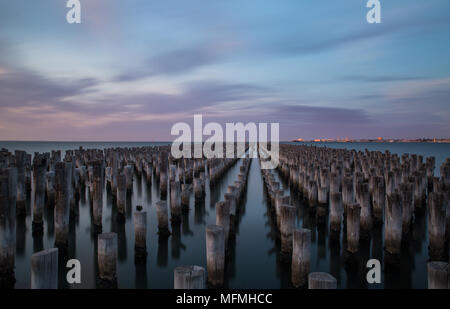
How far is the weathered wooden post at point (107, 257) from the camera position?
4398 mm

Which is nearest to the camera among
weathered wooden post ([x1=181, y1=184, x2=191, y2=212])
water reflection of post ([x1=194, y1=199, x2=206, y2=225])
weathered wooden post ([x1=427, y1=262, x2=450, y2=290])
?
weathered wooden post ([x1=427, y1=262, x2=450, y2=290])

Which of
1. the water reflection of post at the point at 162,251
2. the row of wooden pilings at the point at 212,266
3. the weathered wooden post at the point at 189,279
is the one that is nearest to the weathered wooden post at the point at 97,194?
the water reflection of post at the point at 162,251

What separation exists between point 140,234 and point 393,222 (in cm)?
518

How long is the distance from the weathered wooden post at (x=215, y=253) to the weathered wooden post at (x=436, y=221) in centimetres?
429

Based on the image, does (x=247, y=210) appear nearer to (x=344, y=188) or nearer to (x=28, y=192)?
(x=344, y=188)

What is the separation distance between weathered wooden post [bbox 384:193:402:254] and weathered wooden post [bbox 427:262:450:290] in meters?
2.58

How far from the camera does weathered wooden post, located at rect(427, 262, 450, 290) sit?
117 inches

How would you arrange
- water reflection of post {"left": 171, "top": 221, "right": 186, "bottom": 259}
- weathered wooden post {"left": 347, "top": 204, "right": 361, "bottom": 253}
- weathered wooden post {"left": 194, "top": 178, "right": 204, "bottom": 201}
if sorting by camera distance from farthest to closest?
weathered wooden post {"left": 194, "top": 178, "right": 204, "bottom": 201}, water reflection of post {"left": 171, "top": 221, "right": 186, "bottom": 259}, weathered wooden post {"left": 347, "top": 204, "right": 361, "bottom": 253}

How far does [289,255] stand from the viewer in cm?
582

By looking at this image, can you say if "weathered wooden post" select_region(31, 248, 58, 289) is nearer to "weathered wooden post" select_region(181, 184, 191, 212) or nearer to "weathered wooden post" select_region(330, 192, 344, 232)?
"weathered wooden post" select_region(330, 192, 344, 232)

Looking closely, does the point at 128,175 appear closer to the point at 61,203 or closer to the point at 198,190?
the point at 198,190

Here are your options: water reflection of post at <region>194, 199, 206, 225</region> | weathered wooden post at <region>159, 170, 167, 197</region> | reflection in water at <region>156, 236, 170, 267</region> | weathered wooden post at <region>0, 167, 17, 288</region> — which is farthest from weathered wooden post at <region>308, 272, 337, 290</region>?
weathered wooden post at <region>159, 170, 167, 197</region>

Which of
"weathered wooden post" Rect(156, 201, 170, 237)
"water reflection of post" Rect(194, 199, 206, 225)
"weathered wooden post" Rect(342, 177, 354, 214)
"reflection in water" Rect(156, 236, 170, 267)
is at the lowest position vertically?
"reflection in water" Rect(156, 236, 170, 267)

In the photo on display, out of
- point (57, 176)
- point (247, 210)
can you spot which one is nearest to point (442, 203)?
point (247, 210)
